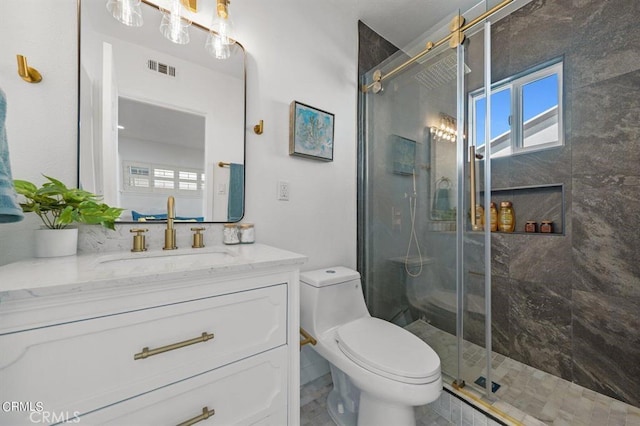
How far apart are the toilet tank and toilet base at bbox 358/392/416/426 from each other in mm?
355

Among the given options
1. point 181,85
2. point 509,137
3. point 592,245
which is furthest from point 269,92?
point 592,245

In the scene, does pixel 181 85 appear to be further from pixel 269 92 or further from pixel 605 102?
pixel 605 102

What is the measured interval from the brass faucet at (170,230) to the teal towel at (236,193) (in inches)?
9.7

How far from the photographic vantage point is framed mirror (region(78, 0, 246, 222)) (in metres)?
0.94

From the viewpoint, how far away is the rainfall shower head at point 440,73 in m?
1.29

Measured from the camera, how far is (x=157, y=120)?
105 centimetres

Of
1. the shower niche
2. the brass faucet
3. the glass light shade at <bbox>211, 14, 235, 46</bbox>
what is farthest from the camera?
the shower niche

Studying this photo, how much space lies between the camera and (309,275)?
4.38 feet

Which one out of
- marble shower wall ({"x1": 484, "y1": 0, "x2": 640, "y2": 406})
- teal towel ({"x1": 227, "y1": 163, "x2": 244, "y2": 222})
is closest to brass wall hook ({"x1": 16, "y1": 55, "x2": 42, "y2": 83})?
teal towel ({"x1": 227, "y1": 163, "x2": 244, "y2": 222})

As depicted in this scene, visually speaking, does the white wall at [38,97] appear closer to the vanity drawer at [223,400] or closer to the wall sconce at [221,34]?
the wall sconce at [221,34]

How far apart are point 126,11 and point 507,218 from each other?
2463mm

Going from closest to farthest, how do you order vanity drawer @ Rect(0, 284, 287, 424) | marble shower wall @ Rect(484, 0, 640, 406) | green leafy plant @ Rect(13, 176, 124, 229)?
vanity drawer @ Rect(0, 284, 287, 424) < green leafy plant @ Rect(13, 176, 124, 229) < marble shower wall @ Rect(484, 0, 640, 406)

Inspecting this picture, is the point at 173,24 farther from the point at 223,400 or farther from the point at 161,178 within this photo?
the point at 223,400

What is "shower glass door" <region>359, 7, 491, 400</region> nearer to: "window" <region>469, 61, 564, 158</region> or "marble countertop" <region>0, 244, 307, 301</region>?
"window" <region>469, 61, 564, 158</region>
